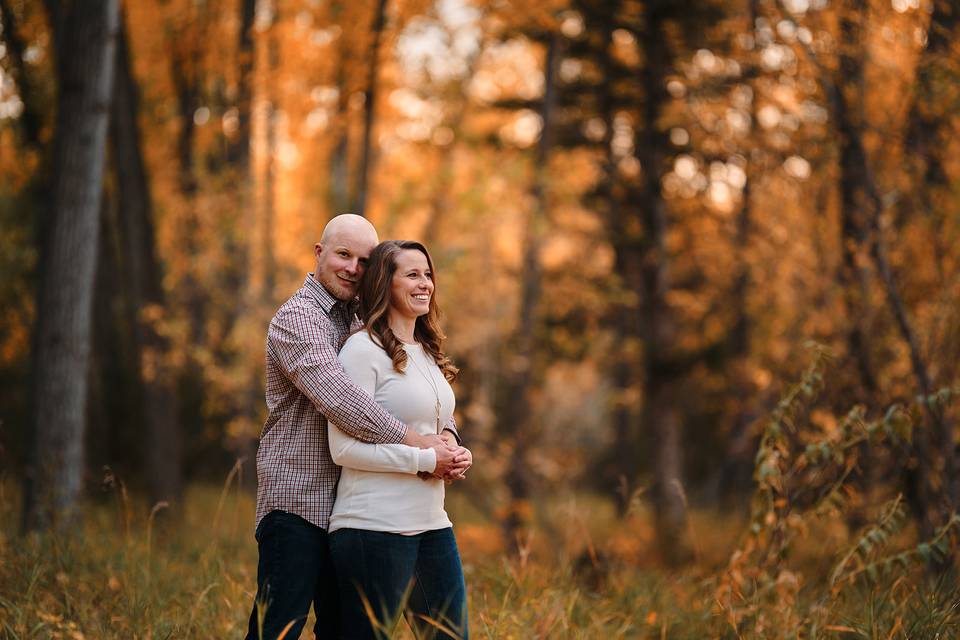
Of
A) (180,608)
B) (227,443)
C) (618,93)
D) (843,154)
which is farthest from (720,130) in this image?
(227,443)

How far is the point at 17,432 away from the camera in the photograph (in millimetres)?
10539

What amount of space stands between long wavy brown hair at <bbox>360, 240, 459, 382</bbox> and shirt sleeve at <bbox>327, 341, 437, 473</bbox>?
8cm

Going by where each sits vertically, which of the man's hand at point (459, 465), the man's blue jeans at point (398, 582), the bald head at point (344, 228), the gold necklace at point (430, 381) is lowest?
the man's blue jeans at point (398, 582)

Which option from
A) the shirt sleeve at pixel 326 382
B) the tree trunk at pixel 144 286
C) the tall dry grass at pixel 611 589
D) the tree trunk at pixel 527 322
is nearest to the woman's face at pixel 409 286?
the shirt sleeve at pixel 326 382

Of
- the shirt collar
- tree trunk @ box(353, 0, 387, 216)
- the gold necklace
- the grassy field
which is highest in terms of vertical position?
tree trunk @ box(353, 0, 387, 216)

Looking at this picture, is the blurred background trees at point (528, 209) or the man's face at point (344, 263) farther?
the blurred background trees at point (528, 209)

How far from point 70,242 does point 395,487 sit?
14.0ft

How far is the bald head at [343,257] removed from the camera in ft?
11.0

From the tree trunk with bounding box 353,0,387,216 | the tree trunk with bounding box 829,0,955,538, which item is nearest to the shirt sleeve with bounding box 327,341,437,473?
the tree trunk with bounding box 829,0,955,538

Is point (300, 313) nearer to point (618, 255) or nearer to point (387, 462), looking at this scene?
point (387, 462)

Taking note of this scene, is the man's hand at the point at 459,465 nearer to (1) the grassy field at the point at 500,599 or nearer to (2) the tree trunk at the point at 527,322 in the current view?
(1) the grassy field at the point at 500,599

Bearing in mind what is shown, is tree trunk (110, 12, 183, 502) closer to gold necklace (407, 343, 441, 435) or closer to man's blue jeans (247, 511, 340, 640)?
man's blue jeans (247, 511, 340, 640)

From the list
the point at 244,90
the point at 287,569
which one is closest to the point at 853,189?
the point at 287,569

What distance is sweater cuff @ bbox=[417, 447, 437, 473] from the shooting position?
9.99 ft
